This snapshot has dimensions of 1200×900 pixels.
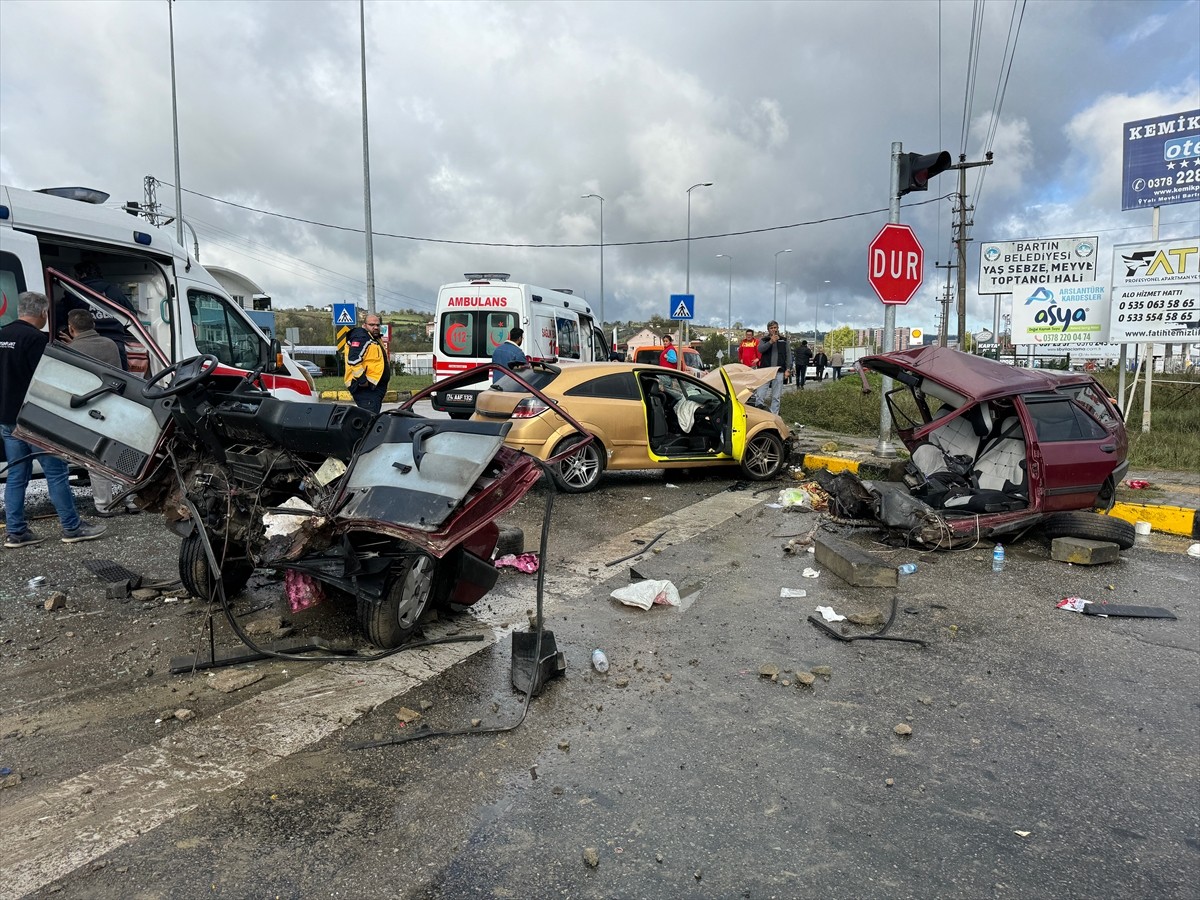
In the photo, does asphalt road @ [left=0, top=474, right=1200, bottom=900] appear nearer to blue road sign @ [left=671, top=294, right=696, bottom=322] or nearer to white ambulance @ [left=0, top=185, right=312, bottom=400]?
white ambulance @ [left=0, top=185, right=312, bottom=400]

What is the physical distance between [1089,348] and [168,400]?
15.6m

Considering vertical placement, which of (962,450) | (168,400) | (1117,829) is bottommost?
(1117,829)

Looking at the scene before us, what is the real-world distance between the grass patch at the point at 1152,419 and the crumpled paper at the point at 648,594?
179 inches

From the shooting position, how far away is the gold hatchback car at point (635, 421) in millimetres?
8430

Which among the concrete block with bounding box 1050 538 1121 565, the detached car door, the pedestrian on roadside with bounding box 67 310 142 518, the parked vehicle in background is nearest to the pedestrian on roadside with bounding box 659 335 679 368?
the parked vehicle in background

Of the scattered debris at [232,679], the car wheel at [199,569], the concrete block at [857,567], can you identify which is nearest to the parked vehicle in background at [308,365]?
the car wheel at [199,569]

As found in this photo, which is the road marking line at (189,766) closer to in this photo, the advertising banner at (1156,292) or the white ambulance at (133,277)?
the white ambulance at (133,277)

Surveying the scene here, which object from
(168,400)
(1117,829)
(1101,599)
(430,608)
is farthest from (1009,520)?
(168,400)

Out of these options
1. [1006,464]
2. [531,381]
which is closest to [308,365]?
[531,381]

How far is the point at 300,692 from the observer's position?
3.68 meters

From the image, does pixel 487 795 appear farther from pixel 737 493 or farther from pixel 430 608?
pixel 737 493

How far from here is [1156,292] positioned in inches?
505

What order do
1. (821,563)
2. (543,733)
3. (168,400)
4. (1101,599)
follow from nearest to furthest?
1. (543,733)
2. (168,400)
3. (1101,599)
4. (821,563)

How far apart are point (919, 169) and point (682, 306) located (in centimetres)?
1176
